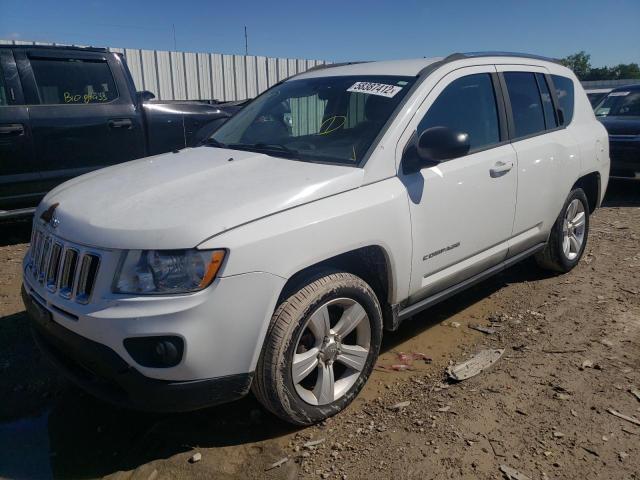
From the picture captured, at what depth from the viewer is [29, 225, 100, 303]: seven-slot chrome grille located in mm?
2336

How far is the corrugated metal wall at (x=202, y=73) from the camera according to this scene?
10.4 meters

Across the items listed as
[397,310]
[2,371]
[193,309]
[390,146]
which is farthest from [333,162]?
[2,371]

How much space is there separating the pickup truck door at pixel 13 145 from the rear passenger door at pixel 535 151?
15.4ft

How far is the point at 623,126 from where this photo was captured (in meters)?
8.43

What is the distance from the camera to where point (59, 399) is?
3.08 meters

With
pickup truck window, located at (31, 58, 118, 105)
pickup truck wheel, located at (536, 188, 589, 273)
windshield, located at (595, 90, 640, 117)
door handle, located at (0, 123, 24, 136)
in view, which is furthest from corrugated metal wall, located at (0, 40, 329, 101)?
pickup truck wheel, located at (536, 188, 589, 273)

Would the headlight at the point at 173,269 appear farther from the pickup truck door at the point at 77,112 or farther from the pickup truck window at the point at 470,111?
the pickup truck door at the point at 77,112

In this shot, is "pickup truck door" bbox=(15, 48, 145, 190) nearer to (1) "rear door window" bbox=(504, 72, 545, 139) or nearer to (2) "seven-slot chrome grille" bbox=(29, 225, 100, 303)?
(2) "seven-slot chrome grille" bbox=(29, 225, 100, 303)

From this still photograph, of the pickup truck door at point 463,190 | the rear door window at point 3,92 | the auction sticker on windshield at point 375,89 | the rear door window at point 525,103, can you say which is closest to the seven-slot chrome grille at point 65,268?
the pickup truck door at point 463,190

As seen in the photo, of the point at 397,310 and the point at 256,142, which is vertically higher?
the point at 256,142

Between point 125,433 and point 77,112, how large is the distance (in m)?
4.22

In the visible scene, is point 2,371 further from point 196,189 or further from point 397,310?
point 397,310

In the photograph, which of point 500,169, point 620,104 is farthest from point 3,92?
point 620,104

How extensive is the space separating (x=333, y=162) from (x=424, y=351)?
1477 mm
